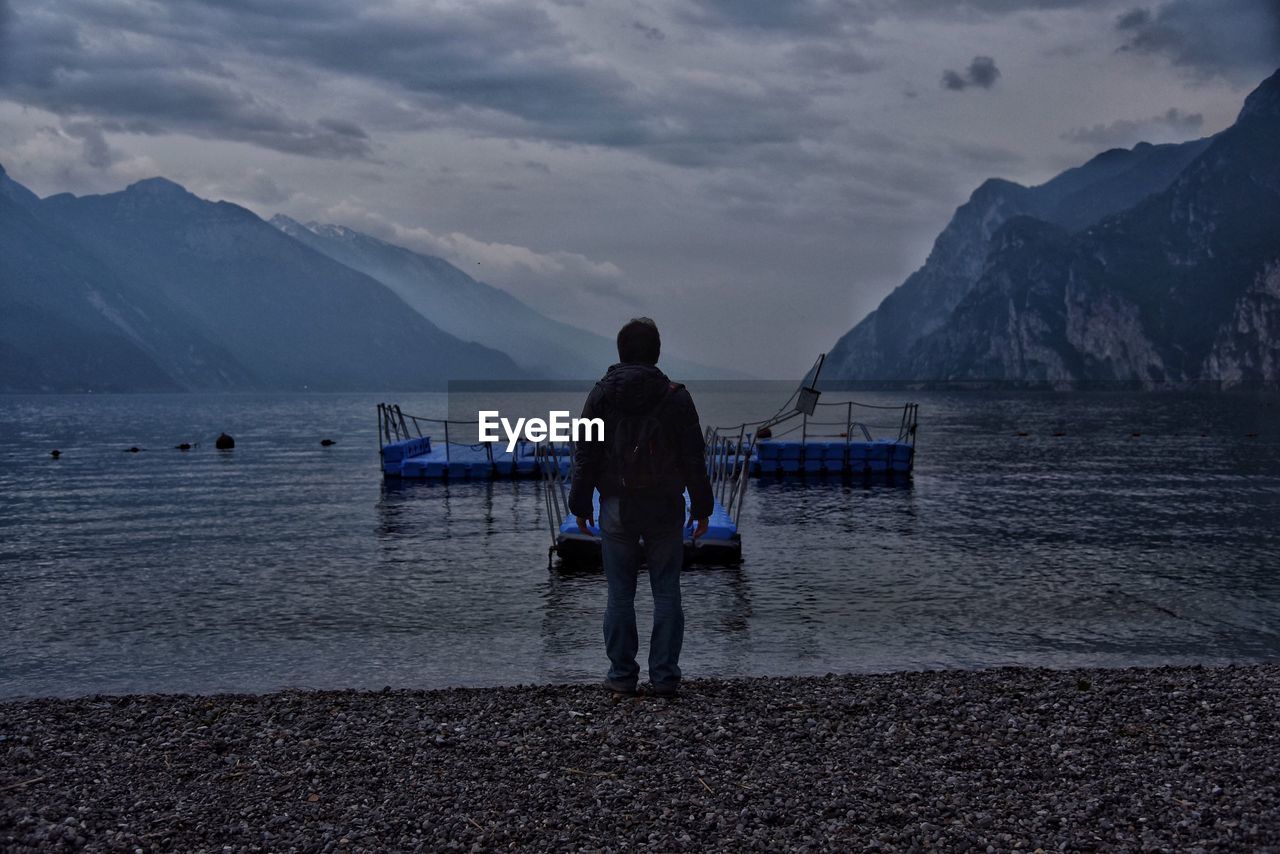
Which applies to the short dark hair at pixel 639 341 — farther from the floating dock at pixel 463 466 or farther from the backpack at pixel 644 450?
the floating dock at pixel 463 466

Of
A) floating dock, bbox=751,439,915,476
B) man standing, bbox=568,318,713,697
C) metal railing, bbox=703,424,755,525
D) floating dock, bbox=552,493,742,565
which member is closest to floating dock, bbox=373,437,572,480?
metal railing, bbox=703,424,755,525

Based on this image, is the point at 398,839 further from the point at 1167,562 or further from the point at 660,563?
the point at 1167,562

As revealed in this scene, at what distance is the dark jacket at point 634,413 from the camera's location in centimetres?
1062

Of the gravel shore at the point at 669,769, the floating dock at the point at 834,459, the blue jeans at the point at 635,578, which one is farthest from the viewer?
the floating dock at the point at 834,459

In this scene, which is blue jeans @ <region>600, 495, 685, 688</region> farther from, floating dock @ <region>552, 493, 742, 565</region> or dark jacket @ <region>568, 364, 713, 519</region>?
floating dock @ <region>552, 493, 742, 565</region>

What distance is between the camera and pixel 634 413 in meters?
10.8

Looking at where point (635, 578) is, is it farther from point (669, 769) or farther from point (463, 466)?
point (463, 466)

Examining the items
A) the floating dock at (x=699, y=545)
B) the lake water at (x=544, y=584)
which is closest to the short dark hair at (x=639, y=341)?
the lake water at (x=544, y=584)

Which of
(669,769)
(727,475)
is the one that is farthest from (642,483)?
(727,475)

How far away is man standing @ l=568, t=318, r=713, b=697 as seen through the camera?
10711mm

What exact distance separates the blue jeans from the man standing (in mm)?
11

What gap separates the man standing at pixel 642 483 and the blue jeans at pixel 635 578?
0.01 meters

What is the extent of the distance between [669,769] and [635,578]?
8.20ft

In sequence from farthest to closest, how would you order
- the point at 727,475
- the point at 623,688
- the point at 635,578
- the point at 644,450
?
the point at 727,475 → the point at 623,688 → the point at 635,578 → the point at 644,450
